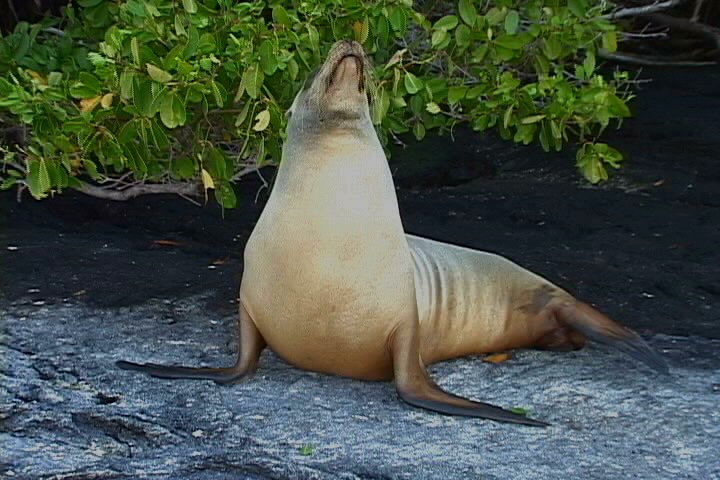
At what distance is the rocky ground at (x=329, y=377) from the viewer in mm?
2873

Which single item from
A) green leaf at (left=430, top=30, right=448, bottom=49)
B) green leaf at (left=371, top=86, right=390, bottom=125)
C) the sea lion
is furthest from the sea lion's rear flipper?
green leaf at (left=430, top=30, right=448, bottom=49)

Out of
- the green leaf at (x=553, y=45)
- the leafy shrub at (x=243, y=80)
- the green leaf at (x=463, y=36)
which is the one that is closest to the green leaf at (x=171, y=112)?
the leafy shrub at (x=243, y=80)

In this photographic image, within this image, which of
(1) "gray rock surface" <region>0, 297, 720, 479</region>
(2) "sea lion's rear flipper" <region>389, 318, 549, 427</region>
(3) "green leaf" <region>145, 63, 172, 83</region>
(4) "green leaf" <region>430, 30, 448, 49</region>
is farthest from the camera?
(4) "green leaf" <region>430, 30, 448, 49</region>

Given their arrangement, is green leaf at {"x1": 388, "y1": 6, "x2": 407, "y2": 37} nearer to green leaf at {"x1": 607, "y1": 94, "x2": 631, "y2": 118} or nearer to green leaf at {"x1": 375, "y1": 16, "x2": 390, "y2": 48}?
green leaf at {"x1": 375, "y1": 16, "x2": 390, "y2": 48}

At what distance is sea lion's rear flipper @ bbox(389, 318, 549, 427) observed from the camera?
308 cm

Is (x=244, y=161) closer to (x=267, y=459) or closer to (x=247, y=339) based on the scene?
(x=247, y=339)

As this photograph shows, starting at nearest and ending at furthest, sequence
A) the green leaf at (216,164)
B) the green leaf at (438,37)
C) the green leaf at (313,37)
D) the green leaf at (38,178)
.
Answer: the green leaf at (313,37), the green leaf at (38,178), the green leaf at (438,37), the green leaf at (216,164)

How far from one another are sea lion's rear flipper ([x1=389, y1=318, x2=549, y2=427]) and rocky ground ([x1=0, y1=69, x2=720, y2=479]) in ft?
0.14

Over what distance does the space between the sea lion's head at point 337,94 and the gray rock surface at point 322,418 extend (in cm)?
67

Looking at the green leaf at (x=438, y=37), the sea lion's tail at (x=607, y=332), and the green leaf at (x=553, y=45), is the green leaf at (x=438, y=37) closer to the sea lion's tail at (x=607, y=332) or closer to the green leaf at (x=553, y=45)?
the green leaf at (x=553, y=45)

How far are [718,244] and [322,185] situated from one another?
244 cm

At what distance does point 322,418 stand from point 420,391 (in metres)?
0.27

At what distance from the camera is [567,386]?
3.40 metres

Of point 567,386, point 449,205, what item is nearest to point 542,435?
point 567,386
